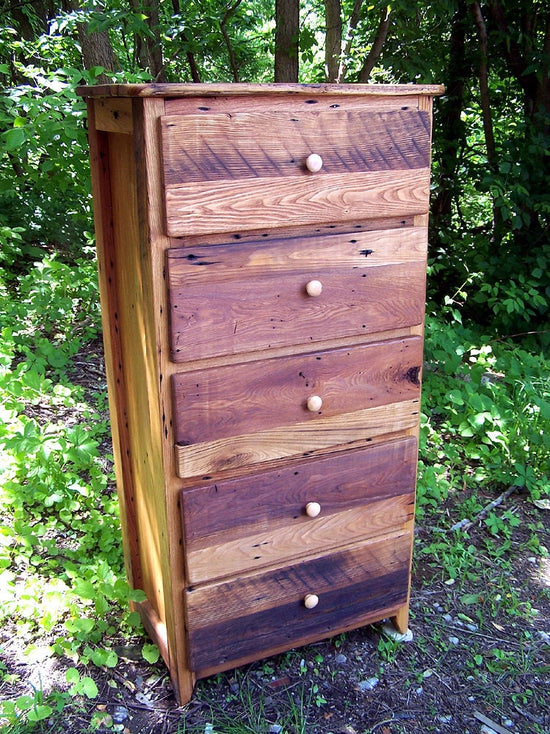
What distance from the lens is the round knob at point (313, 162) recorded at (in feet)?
5.44

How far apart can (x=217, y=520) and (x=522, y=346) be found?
10.6ft

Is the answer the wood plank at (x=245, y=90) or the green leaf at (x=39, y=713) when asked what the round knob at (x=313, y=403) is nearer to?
the wood plank at (x=245, y=90)

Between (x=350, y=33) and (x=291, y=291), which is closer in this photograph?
(x=291, y=291)

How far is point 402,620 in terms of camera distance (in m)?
2.29

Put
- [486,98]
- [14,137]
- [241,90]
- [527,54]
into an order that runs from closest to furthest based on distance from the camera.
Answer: [241,90]
[14,137]
[527,54]
[486,98]

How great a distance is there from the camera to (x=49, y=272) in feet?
13.7

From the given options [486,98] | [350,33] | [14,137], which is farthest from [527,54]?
[14,137]

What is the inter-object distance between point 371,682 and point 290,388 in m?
0.98

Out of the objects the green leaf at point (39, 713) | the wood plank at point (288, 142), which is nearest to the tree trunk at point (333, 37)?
the wood plank at point (288, 142)

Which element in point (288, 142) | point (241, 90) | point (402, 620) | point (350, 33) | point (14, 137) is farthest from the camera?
point (350, 33)

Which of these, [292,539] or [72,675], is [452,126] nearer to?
[292,539]

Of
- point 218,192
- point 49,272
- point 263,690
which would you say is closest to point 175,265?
point 218,192

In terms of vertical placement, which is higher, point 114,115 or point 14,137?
point 114,115

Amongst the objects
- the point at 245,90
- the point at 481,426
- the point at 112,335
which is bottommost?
the point at 481,426
